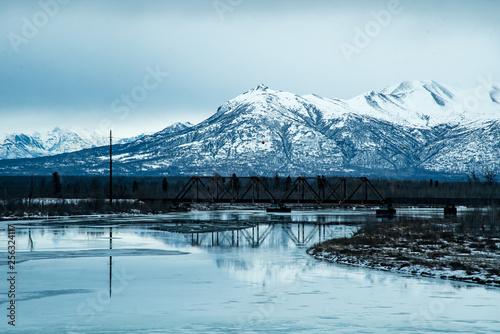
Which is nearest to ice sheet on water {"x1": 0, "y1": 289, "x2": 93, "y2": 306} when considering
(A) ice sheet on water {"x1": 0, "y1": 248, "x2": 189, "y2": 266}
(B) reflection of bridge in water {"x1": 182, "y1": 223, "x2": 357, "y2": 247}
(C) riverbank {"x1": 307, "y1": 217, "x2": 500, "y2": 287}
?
(A) ice sheet on water {"x1": 0, "y1": 248, "x2": 189, "y2": 266}

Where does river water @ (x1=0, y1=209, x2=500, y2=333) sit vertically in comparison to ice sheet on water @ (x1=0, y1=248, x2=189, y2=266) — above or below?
below

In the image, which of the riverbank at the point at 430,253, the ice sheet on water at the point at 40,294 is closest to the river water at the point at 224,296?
the ice sheet on water at the point at 40,294

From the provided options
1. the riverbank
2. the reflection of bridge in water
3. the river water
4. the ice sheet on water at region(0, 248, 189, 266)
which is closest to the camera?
the river water

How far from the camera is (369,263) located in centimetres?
3500

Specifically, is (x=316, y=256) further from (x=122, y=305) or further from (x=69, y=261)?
(x=122, y=305)

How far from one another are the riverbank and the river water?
1421 millimetres

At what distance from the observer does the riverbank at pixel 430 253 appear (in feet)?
102

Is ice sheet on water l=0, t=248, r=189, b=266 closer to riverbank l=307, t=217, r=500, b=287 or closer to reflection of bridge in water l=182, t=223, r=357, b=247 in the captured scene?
reflection of bridge in water l=182, t=223, r=357, b=247

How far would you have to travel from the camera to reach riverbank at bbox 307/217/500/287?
3104 cm

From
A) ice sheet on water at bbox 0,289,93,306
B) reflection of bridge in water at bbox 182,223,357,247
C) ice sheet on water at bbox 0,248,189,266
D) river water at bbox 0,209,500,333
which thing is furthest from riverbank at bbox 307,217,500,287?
ice sheet on water at bbox 0,289,93,306

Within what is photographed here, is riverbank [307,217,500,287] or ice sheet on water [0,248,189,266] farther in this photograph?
ice sheet on water [0,248,189,266]

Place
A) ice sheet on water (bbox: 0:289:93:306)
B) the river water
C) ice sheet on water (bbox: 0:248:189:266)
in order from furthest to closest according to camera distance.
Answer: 1. ice sheet on water (bbox: 0:248:189:266)
2. ice sheet on water (bbox: 0:289:93:306)
3. the river water

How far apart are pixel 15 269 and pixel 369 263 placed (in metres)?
18.3

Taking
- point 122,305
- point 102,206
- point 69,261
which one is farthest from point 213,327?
point 102,206
